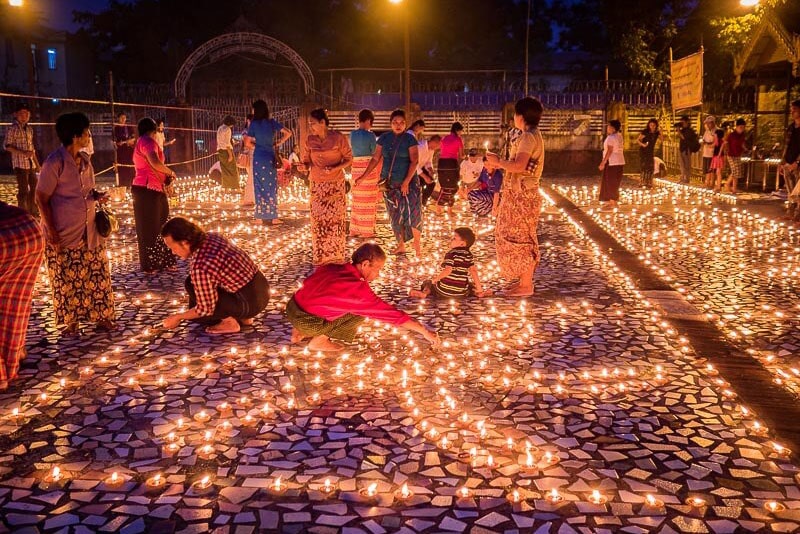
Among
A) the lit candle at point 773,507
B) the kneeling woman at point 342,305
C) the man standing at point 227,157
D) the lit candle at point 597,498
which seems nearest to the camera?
the lit candle at point 773,507

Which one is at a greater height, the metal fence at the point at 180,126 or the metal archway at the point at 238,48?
the metal archway at the point at 238,48

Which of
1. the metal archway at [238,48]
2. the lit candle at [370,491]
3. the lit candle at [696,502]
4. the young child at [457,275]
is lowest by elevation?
the lit candle at [370,491]

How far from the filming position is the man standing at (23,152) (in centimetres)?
1165

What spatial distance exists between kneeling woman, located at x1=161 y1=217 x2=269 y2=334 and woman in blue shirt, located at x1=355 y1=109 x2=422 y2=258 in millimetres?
2927

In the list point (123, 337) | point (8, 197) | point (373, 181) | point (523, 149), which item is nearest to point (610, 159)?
point (373, 181)

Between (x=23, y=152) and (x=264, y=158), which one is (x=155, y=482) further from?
(x=23, y=152)

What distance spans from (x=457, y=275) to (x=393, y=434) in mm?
3016

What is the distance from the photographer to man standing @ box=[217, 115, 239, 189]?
15.2 m

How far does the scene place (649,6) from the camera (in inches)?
1021

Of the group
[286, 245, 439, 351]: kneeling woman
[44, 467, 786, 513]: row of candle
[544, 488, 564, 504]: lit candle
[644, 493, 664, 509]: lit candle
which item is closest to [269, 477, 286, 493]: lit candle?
[44, 467, 786, 513]: row of candle

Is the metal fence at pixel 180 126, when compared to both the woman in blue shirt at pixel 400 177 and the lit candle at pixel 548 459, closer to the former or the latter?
the woman in blue shirt at pixel 400 177

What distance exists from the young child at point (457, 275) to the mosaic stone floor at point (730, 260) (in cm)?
210

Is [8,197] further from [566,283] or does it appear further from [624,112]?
[624,112]

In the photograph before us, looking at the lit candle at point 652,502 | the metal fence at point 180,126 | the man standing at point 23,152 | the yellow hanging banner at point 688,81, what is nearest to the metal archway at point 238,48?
the metal fence at point 180,126
